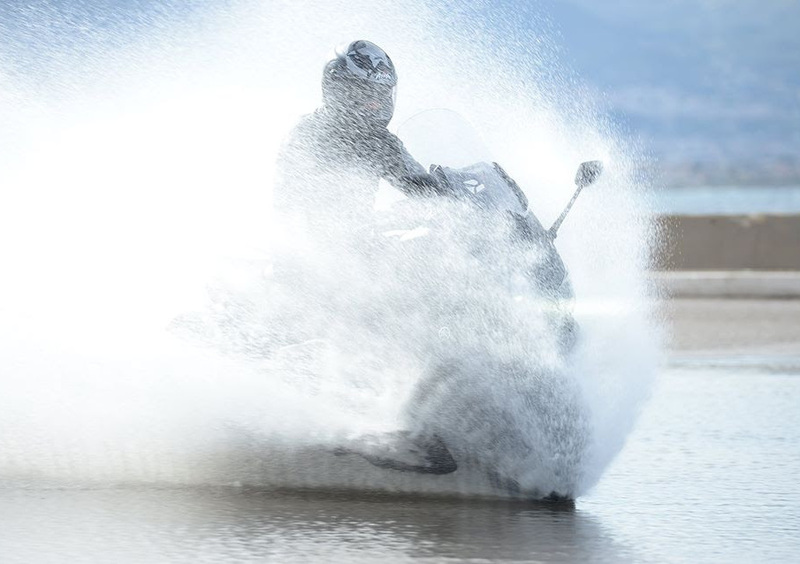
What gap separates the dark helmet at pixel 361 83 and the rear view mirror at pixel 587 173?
910mm

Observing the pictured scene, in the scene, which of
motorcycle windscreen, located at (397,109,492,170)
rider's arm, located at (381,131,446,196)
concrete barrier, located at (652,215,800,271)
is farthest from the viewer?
concrete barrier, located at (652,215,800,271)

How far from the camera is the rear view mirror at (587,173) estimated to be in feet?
24.8

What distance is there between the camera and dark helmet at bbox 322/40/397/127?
7707mm

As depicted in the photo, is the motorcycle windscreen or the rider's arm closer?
the rider's arm

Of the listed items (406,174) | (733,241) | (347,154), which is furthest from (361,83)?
(733,241)

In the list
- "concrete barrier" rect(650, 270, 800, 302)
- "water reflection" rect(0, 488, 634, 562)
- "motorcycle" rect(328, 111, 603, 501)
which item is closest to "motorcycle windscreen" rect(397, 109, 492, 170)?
"motorcycle" rect(328, 111, 603, 501)

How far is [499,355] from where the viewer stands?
689cm

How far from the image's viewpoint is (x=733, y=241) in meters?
21.4

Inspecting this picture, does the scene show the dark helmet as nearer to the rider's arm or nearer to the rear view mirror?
the rider's arm

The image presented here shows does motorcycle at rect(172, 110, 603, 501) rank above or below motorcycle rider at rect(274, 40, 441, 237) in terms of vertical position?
below

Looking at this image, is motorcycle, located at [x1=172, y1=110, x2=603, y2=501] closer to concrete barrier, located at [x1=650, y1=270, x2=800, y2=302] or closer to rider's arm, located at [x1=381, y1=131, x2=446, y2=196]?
A: rider's arm, located at [x1=381, y1=131, x2=446, y2=196]

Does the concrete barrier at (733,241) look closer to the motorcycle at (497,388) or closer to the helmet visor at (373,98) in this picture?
the helmet visor at (373,98)

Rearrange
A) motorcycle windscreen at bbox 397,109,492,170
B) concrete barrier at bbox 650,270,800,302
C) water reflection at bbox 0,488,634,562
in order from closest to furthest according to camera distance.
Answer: water reflection at bbox 0,488,634,562, motorcycle windscreen at bbox 397,109,492,170, concrete barrier at bbox 650,270,800,302

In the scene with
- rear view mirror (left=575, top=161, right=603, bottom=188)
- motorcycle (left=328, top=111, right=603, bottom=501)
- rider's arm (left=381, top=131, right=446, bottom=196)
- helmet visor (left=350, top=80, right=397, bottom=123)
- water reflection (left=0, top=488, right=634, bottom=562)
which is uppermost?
helmet visor (left=350, top=80, right=397, bottom=123)
